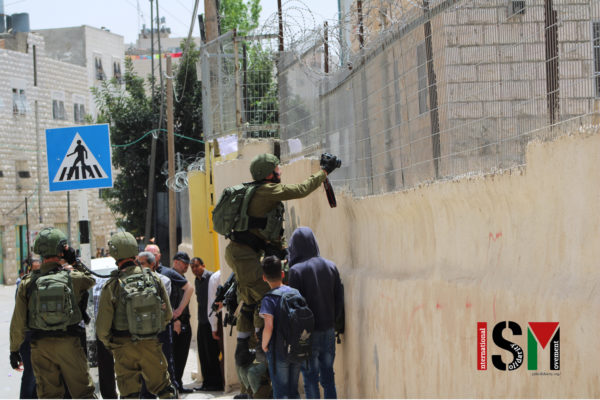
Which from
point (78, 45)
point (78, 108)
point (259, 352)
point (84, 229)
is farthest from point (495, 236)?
point (78, 45)

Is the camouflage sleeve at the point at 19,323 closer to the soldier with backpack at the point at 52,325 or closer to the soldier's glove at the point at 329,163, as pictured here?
the soldier with backpack at the point at 52,325

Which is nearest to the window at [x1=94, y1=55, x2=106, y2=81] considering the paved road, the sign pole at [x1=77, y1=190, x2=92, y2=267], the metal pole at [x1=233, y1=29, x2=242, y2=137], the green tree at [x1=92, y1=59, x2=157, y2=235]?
the green tree at [x1=92, y1=59, x2=157, y2=235]

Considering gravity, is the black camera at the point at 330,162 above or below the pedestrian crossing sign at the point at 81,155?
below

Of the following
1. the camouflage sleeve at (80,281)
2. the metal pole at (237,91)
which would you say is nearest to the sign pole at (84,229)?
the camouflage sleeve at (80,281)

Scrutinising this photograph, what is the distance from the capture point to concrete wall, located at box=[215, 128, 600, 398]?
337 centimetres

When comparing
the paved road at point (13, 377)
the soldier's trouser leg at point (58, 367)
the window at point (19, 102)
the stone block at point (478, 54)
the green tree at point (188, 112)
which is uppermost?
the window at point (19, 102)

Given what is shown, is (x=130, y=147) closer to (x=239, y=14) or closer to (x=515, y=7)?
(x=239, y=14)

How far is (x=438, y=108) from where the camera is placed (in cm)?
473

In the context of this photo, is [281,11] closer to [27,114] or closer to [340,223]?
[340,223]

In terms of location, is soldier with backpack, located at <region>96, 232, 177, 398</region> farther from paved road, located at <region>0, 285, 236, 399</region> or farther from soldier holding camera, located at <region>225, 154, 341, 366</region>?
paved road, located at <region>0, 285, 236, 399</region>

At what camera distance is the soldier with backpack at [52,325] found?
21.8ft

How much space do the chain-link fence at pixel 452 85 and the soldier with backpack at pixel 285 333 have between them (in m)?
1.11

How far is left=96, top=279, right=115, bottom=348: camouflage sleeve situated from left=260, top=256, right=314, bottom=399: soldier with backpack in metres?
1.60

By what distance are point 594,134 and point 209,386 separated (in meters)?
7.17
